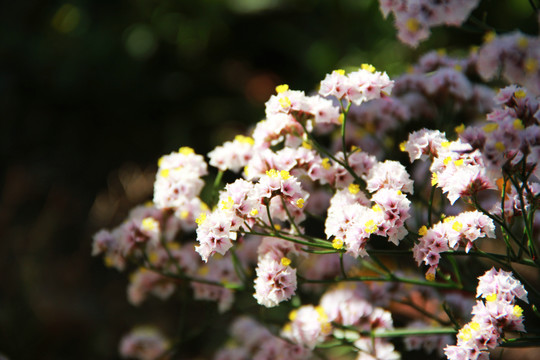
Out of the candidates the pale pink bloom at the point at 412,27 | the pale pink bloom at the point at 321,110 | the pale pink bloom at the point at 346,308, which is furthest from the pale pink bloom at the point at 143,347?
the pale pink bloom at the point at 412,27

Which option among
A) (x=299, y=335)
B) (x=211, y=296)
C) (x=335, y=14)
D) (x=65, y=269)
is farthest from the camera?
(x=335, y=14)

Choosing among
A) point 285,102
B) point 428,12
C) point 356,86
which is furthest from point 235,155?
point 428,12

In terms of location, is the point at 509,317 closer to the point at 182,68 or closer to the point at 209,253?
the point at 209,253

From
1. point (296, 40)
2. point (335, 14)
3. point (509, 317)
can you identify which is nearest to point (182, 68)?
point (296, 40)

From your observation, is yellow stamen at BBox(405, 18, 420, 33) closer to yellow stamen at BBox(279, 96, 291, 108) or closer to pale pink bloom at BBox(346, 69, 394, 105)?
pale pink bloom at BBox(346, 69, 394, 105)

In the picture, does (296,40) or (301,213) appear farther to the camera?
(296,40)

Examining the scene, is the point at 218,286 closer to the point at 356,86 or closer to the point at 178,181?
the point at 178,181
